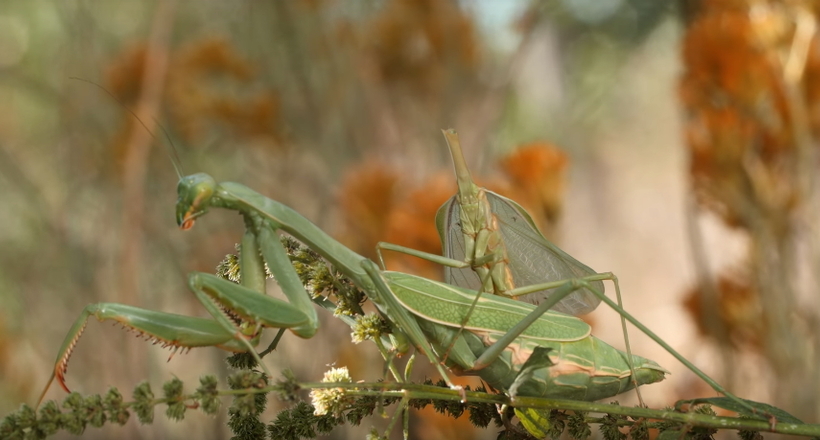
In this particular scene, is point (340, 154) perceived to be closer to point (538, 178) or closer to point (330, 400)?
point (538, 178)

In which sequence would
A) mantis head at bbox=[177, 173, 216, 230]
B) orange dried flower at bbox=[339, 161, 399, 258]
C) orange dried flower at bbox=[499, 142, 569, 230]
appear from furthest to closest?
orange dried flower at bbox=[339, 161, 399, 258], orange dried flower at bbox=[499, 142, 569, 230], mantis head at bbox=[177, 173, 216, 230]

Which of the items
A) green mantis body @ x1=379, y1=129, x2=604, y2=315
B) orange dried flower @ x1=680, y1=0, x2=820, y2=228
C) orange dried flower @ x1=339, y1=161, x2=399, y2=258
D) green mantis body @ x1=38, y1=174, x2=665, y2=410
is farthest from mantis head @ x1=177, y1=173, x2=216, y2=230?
orange dried flower @ x1=680, y1=0, x2=820, y2=228

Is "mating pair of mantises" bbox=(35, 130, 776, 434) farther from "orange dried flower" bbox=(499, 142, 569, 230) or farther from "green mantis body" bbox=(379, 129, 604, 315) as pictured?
"orange dried flower" bbox=(499, 142, 569, 230)

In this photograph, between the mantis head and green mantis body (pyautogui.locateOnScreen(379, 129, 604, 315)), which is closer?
the mantis head

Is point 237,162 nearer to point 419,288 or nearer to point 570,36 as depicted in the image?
point 419,288

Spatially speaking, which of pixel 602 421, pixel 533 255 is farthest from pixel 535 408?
pixel 533 255

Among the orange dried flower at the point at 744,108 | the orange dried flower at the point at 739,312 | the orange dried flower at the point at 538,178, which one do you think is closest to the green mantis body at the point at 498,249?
the orange dried flower at the point at 538,178
